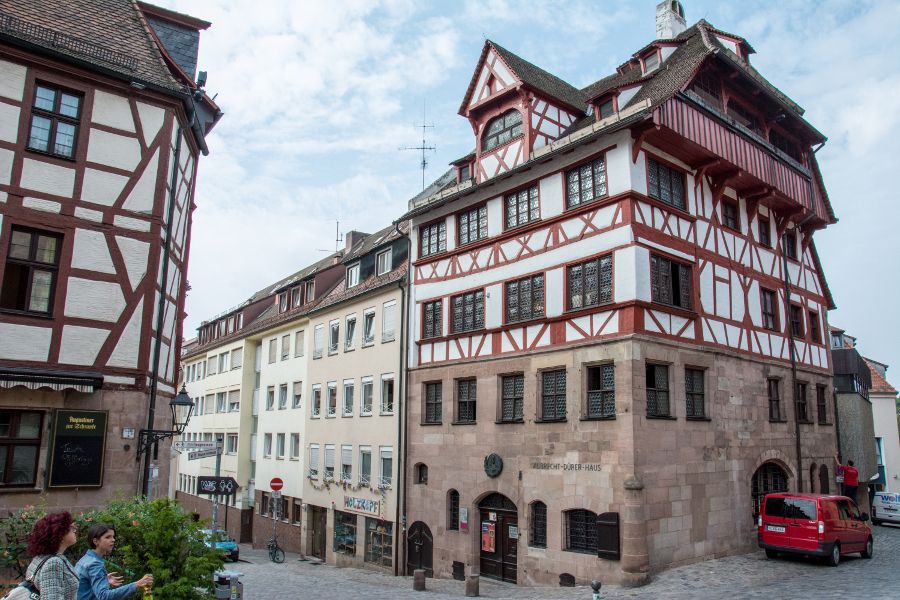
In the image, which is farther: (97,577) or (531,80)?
(531,80)

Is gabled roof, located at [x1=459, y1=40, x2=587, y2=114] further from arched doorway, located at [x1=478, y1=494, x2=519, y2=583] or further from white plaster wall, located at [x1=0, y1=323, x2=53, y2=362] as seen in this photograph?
white plaster wall, located at [x1=0, y1=323, x2=53, y2=362]

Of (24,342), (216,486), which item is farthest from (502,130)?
(24,342)

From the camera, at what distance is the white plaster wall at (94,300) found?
1484 centimetres

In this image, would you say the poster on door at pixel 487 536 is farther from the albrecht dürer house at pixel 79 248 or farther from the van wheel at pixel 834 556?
the albrecht dürer house at pixel 79 248

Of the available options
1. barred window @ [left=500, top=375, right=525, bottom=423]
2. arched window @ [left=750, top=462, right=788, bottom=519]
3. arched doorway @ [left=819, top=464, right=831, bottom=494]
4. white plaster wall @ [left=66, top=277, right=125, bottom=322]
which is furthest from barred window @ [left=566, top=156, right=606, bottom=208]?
arched doorway @ [left=819, top=464, right=831, bottom=494]

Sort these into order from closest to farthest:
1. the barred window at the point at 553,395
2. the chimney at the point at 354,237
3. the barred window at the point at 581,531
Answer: the barred window at the point at 581,531, the barred window at the point at 553,395, the chimney at the point at 354,237

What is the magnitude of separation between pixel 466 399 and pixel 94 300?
1199 cm

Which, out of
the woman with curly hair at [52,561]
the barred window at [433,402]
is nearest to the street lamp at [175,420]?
the woman with curly hair at [52,561]

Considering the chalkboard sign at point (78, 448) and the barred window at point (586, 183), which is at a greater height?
the barred window at point (586, 183)

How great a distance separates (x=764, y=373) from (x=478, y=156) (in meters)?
11.3

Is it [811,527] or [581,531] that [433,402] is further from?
[811,527]

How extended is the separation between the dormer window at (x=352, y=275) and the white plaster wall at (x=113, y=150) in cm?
1709

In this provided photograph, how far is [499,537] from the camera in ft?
70.0

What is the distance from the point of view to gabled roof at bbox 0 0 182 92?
15031 mm
